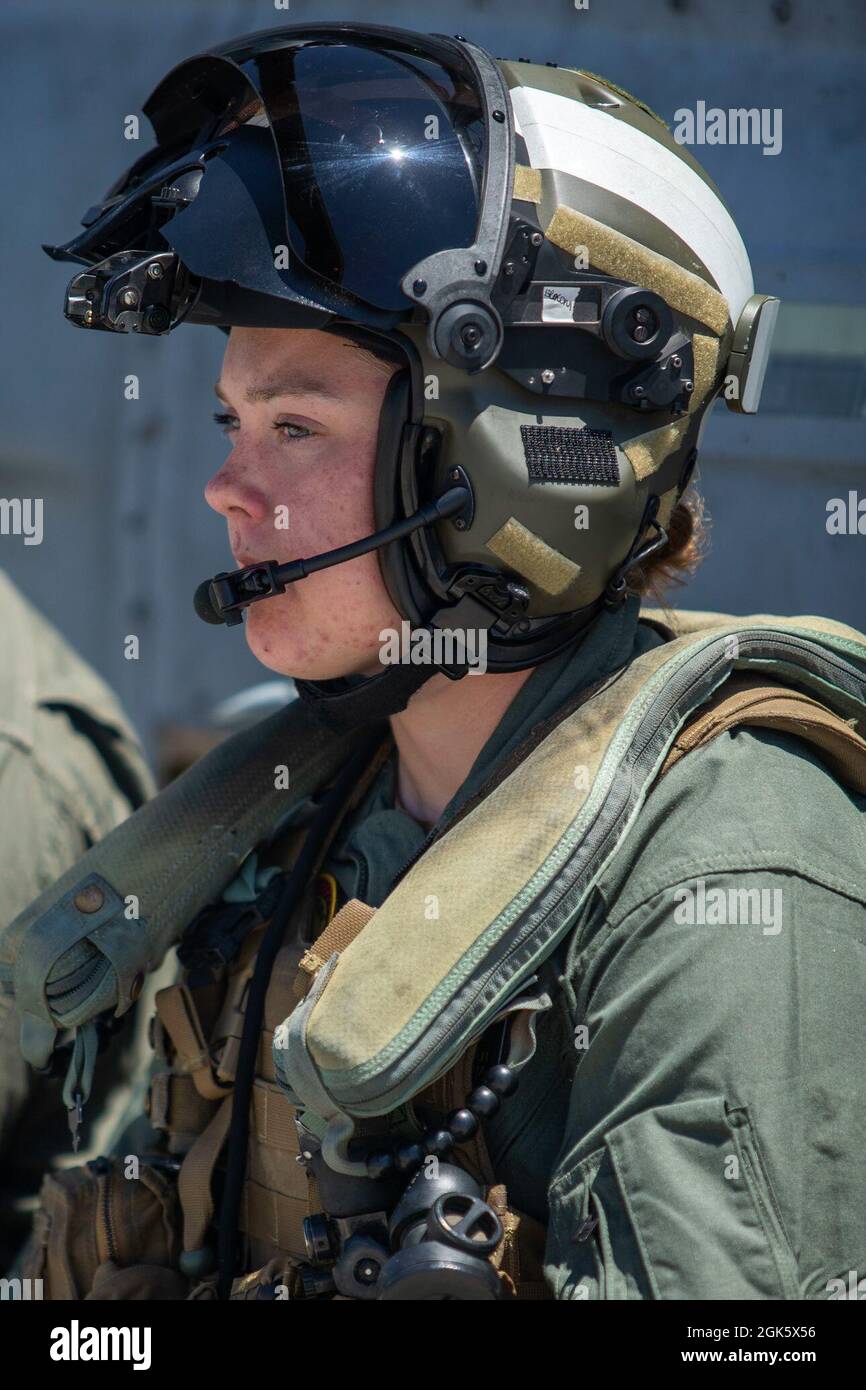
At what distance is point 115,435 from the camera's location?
3.05m

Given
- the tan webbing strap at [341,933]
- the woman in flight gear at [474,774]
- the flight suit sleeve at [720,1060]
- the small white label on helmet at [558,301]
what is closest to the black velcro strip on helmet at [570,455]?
the woman in flight gear at [474,774]

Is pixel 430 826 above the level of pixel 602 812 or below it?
above

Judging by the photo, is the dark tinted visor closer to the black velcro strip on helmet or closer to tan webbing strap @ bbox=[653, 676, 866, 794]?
the black velcro strip on helmet

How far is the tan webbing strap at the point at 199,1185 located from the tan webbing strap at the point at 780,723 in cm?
72

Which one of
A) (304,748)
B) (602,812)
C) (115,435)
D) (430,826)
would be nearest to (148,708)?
(115,435)

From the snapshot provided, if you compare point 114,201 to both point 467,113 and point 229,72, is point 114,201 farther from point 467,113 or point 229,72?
point 467,113

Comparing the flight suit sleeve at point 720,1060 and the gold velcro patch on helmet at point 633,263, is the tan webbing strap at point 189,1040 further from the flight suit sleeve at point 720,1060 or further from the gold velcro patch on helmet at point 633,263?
the gold velcro patch on helmet at point 633,263

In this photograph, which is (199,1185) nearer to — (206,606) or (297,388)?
(206,606)

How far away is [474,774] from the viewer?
5.12 feet

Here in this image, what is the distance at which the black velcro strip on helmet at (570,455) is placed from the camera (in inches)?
56.9

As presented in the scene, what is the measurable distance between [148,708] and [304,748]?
4.13 ft

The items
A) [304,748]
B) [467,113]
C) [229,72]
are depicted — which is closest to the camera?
[467,113]

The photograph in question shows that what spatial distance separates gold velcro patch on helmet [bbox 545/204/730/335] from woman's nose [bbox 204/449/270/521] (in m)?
0.40
